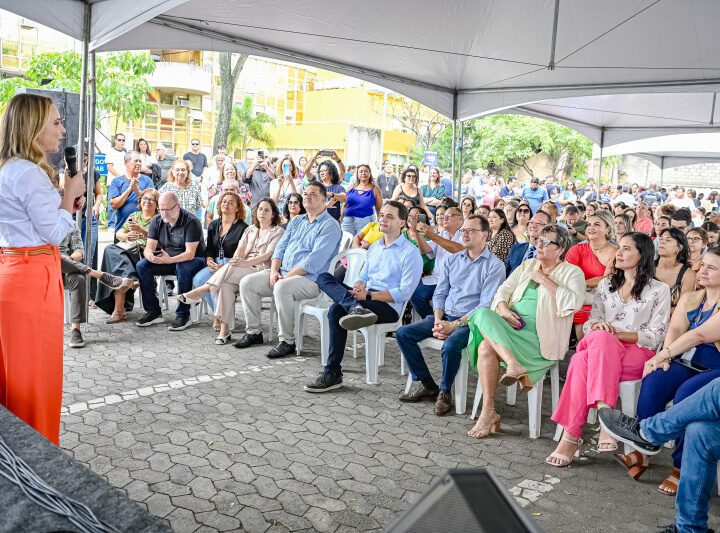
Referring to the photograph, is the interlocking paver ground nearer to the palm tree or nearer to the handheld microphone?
the handheld microphone

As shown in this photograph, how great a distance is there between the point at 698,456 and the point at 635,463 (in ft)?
2.20

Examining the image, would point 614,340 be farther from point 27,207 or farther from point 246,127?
point 246,127

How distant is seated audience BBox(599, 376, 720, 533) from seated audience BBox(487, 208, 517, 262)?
306cm

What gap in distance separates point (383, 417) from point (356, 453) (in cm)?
62

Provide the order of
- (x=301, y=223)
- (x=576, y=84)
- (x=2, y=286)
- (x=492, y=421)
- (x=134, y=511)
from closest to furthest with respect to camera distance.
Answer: (x=134, y=511) < (x=2, y=286) < (x=492, y=421) < (x=301, y=223) < (x=576, y=84)

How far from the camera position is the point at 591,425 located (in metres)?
4.21

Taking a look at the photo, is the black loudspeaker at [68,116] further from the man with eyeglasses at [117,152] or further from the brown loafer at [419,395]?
the brown loafer at [419,395]

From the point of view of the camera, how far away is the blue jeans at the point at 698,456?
271 cm

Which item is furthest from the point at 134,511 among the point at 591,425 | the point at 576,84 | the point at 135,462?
the point at 576,84

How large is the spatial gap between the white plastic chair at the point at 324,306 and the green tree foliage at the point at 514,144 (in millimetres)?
28722

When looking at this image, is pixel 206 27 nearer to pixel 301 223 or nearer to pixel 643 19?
pixel 301 223

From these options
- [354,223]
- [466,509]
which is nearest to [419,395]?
[466,509]

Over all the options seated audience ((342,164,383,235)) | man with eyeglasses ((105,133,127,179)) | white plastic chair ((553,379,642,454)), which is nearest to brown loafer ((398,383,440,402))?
white plastic chair ((553,379,642,454))

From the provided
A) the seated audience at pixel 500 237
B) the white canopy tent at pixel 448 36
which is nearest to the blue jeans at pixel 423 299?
the seated audience at pixel 500 237
